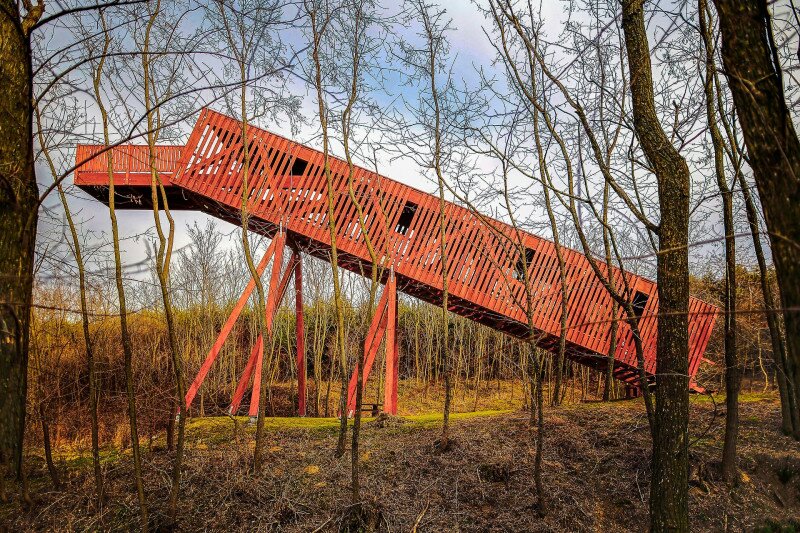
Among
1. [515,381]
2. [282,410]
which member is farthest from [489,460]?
[515,381]

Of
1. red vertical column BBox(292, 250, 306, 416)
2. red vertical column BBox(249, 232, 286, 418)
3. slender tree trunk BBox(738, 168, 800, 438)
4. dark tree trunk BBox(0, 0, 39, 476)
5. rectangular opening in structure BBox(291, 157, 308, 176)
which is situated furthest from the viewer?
red vertical column BBox(292, 250, 306, 416)

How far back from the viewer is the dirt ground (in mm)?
7234

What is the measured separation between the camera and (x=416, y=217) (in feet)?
38.1

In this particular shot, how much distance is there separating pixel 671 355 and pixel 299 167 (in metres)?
8.38

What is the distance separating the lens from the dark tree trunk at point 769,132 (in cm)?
300

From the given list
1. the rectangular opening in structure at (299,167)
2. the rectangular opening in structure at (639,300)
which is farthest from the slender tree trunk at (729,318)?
the rectangular opening in structure at (299,167)

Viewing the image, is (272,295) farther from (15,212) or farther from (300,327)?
(15,212)

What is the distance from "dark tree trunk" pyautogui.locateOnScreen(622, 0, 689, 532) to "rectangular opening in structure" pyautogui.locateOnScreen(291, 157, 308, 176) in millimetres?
7513

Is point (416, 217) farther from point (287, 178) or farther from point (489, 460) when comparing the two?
point (489, 460)

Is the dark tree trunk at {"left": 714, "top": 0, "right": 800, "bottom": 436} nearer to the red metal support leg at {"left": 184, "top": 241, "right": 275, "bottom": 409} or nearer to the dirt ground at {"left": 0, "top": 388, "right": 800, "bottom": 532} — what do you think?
the dirt ground at {"left": 0, "top": 388, "right": 800, "bottom": 532}

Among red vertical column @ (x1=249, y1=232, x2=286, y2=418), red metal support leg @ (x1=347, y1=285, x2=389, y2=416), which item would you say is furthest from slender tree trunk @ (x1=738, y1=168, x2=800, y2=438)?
red vertical column @ (x1=249, y1=232, x2=286, y2=418)

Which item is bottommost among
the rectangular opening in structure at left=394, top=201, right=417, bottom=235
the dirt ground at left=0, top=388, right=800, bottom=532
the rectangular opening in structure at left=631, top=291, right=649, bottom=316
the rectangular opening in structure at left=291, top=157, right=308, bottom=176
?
the dirt ground at left=0, top=388, right=800, bottom=532

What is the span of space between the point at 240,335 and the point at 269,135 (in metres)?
11.3

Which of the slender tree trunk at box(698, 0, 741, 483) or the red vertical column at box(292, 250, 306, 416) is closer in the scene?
the slender tree trunk at box(698, 0, 741, 483)
